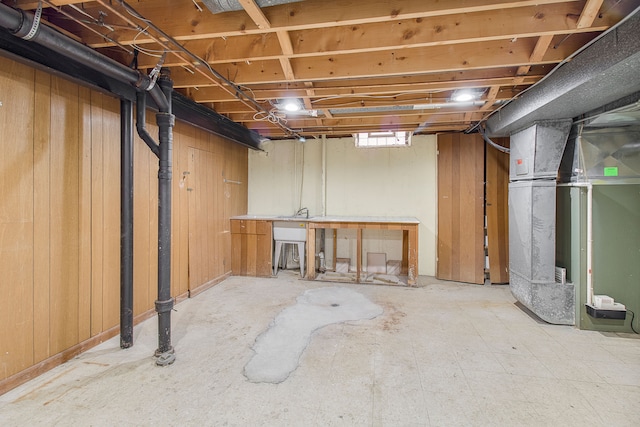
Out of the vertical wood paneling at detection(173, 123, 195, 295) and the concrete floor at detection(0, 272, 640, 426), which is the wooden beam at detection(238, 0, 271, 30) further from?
the concrete floor at detection(0, 272, 640, 426)

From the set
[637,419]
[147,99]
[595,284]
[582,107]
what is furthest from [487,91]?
[147,99]

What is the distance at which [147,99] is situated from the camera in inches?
104

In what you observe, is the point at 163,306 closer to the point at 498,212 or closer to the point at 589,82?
the point at 589,82

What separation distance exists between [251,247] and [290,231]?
0.67 metres

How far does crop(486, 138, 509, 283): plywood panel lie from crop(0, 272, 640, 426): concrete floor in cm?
143

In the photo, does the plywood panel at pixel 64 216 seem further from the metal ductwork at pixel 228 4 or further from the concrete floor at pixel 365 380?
Answer: the metal ductwork at pixel 228 4

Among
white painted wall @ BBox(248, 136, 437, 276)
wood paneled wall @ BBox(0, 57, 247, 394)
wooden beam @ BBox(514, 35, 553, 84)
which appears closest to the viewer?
wood paneled wall @ BBox(0, 57, 247, 394)

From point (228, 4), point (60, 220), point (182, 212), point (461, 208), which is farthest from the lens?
point (461, 208)

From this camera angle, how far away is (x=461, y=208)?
4.56 meters

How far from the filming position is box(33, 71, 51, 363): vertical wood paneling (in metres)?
2.03

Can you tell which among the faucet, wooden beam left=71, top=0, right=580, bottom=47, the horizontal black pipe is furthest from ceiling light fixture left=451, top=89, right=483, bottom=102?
the faucet

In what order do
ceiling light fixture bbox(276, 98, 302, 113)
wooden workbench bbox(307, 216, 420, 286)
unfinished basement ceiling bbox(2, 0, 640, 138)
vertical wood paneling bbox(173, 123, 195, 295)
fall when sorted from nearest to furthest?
unfinished basement ceiling bbox(2, 0, 640, 138) → ceiling light fixture bbox(276, 98, 302, 113) → vertical wood paneling bbox(173, 123, 195, 295) → wooden workbench bbox(307, 216, 420, 286)

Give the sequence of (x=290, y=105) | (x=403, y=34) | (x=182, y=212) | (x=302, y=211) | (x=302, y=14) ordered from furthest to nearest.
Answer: (x=302, y=211), (x=182, y=212), (x=290, y=105), (x=403, y=34), (x=302, y=14)

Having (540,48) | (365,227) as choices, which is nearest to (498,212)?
(365,227)
